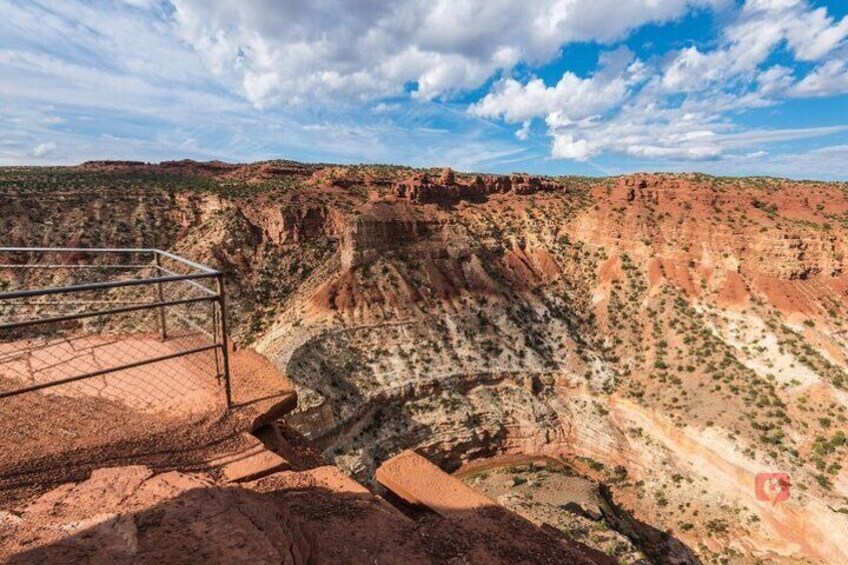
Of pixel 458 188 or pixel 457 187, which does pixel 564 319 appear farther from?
pixel 457 187

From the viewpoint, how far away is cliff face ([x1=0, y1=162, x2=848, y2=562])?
91.7 feet

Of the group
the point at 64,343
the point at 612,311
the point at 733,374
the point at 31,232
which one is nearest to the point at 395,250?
the point at 612,311

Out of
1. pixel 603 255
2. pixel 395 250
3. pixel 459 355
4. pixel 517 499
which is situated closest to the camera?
pixel 517 499

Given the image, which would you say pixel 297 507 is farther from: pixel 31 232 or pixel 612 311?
pixel 31 232

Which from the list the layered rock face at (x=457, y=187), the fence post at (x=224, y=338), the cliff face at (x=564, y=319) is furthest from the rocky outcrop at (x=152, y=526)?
the layered rock face at (x=457, y=187)

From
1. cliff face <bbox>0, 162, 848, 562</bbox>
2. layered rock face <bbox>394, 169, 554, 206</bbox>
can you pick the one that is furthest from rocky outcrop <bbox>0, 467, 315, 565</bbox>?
layered rock face <bbox>394, 169, 554, 206</bbox>

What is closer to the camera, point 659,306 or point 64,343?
point 64,343

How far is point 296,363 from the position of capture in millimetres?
29016

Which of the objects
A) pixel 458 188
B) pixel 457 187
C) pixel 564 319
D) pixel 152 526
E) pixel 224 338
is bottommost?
pixel 564 319

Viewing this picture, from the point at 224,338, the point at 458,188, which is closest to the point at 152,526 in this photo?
the point at 224,338

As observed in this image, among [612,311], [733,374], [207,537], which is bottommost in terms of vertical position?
[733,374]

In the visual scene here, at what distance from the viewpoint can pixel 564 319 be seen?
39.9 metres

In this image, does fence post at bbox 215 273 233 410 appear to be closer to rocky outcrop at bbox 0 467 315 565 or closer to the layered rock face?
rocky outcrop at bbox 0 467 315 565

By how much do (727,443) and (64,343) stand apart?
3359cm
